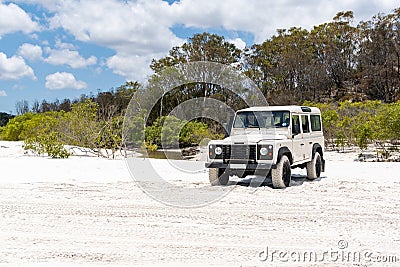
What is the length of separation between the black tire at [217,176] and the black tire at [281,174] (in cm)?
126

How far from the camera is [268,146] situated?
8.95 meters

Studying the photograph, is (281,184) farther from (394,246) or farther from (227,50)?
(227,50)

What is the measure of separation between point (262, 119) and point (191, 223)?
175 inches

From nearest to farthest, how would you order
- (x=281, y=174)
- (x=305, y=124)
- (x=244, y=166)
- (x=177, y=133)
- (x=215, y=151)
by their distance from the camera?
(x=244, y=166)
(x=281, y=174)
(x=215, y=151)
(x=305, y=124)
(x=177, y=133)

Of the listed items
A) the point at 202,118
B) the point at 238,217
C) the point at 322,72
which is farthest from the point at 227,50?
the point at 238,217

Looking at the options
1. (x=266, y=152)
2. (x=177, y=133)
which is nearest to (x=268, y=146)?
(x=266, y=152)

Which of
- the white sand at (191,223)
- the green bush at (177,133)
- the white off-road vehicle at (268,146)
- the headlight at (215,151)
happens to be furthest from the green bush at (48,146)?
the headlight at (215,151)

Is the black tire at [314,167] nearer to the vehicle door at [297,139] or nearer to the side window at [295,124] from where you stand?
the vehicle door at [297,139]

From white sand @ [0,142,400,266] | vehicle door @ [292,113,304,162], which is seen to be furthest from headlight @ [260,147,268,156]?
vehicle door @ [292,113,304,162]

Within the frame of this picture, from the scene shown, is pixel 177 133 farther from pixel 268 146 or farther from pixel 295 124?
pixel 268 146

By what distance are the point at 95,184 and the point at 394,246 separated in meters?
7.15

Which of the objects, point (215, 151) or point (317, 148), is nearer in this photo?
point (215, 151)

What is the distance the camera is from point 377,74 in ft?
139

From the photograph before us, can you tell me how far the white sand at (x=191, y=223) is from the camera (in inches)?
188
